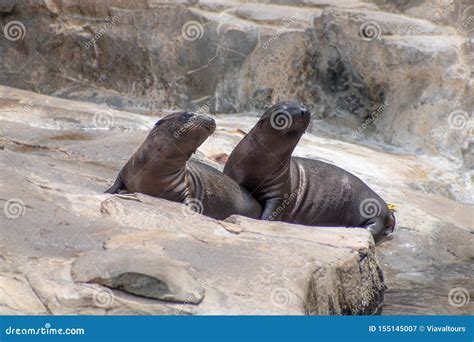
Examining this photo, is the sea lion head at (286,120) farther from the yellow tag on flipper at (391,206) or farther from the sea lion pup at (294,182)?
the yellow tag on flipper at (391,206)

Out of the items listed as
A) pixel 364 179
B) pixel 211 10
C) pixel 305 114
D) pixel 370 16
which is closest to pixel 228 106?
pixel 211 10

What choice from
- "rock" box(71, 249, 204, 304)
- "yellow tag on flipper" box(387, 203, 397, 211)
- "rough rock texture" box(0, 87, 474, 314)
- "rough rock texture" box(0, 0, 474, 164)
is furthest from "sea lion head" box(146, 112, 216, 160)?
"rough rock texture" box(0, 0, 474, 164)

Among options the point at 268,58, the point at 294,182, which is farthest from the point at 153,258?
the point at 268,58

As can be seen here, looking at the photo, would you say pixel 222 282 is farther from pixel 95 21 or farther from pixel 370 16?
pixel 95 21

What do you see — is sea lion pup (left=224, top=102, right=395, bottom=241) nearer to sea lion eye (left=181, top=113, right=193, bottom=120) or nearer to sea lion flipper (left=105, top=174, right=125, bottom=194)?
sea lion eye (left=181, top=113, right=193, bottom=120)

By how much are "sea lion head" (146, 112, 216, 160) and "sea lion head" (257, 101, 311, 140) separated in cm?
96

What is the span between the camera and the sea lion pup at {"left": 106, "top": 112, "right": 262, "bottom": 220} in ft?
24.9

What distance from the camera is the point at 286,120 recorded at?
8.38 meters

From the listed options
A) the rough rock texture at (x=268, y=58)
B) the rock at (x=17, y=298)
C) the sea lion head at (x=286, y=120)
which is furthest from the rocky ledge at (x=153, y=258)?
the rough rock texture at (x=268, y=58)

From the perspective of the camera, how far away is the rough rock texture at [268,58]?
11852 mm

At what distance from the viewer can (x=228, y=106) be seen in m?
12.9

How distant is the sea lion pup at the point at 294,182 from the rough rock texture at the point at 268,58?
3080 millimetres

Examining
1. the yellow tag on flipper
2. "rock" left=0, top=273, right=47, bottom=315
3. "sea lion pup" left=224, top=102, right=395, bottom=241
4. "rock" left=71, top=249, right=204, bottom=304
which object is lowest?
the yellow tag on flipper

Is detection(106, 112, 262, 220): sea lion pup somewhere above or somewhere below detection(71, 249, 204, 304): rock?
below
